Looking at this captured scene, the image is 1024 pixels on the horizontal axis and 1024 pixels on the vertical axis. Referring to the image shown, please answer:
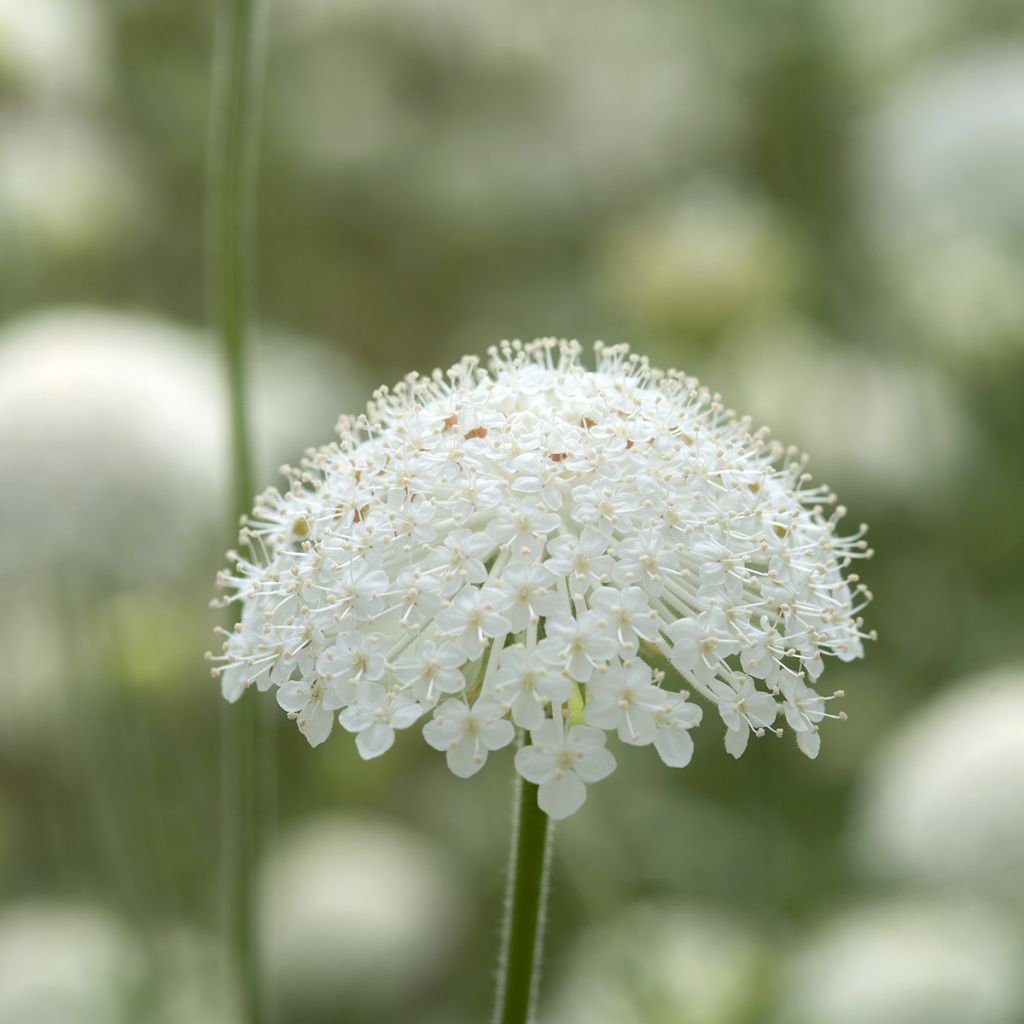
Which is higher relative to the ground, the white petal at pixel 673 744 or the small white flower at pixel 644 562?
the small white flower at pixel 644 562

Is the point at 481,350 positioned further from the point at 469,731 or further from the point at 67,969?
the point at 469,731

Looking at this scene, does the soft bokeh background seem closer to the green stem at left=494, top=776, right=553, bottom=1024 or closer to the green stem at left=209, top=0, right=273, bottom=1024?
the green stem at left=209, top=0, right=273, bottom=1024

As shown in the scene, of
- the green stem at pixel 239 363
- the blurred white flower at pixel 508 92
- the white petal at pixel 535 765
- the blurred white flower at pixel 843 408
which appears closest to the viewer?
the white petal at pixel 535 765

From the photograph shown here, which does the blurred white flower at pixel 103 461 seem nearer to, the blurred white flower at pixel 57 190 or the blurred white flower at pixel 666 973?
the blurred white flower at pixel 57 190

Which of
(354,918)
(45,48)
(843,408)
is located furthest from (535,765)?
(843,408)

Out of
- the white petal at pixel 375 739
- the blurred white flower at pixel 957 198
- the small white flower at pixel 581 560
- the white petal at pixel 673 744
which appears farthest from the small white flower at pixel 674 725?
the blurred white flower at pixel 957 198

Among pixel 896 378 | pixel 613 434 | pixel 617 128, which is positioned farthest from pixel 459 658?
pixel 617 128

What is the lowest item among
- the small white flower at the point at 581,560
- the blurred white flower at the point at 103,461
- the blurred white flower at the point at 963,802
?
the small white flower at the point at 581,560
